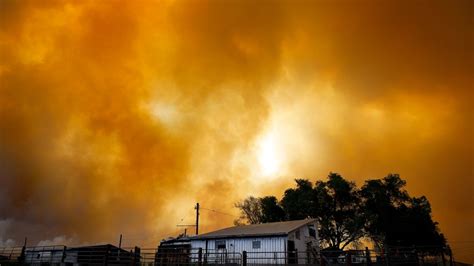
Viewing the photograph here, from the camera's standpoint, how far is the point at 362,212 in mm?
56625

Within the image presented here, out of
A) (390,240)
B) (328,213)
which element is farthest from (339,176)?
(390,240)

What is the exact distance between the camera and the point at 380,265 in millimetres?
29016

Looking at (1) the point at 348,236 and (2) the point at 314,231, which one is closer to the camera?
(2) the point at 314,231

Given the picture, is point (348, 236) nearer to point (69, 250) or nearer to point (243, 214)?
point (243, 214)

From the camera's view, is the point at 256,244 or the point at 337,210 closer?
the point at 256,244

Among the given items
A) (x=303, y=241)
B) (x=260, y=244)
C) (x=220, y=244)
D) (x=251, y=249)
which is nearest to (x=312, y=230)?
(x=303, y=241)

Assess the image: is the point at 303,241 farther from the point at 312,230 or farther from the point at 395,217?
the point at 395,217

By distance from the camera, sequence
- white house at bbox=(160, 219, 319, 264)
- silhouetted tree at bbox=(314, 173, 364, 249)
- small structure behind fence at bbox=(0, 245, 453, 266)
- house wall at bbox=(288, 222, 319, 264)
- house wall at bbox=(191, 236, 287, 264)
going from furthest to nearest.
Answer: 1. silhouetted tree at bbox=(314, 173, 364, 249)
2. house wall at bbox=(288, 222, 319, 264)
3. white house at bbox=(160, 219, 319, 264)
4. house wall at bbox=(191, 236, 287, 264)
5. small structure behind fence at bbox=(0, 245, 453, 266)

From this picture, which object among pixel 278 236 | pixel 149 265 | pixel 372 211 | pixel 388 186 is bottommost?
pixel 149 265

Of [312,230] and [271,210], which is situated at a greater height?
[271,210]

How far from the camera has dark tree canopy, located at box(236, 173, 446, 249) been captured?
1989 inches

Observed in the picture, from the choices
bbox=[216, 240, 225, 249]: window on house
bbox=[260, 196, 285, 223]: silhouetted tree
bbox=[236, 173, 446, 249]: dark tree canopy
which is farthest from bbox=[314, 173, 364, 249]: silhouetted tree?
bbox=[216, 240, 225, 249]: window on house

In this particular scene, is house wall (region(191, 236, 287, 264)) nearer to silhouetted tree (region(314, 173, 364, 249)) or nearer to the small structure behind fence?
the small structure behind fence

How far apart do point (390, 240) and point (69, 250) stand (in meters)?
42.4
